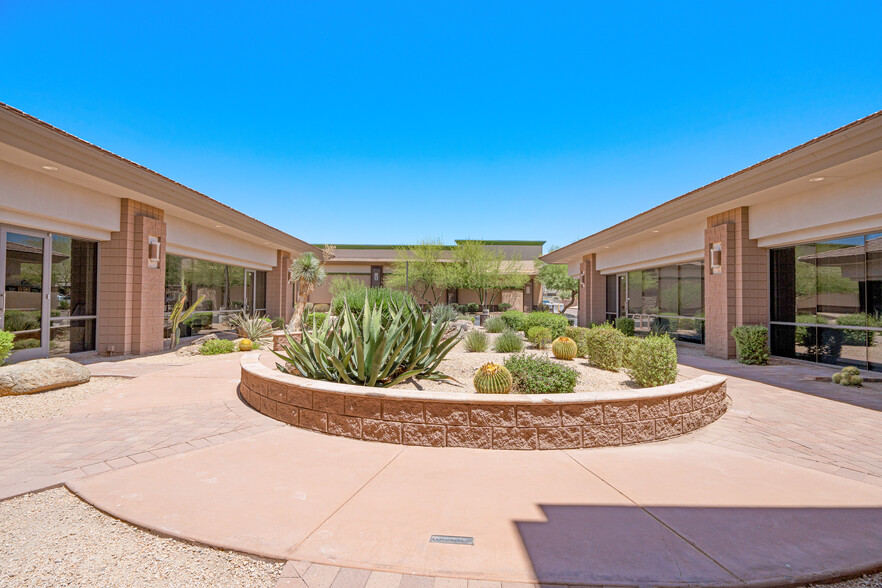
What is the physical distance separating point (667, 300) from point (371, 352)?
1389cm

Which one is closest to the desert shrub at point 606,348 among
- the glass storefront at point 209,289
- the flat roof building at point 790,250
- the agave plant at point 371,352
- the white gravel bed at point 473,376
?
the white gravel bed at point 473,376

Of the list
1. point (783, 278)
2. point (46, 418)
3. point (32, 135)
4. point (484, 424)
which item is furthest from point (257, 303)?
point (783, 278)

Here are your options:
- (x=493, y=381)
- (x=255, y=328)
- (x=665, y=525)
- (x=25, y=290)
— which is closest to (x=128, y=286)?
(x=25, y=290)

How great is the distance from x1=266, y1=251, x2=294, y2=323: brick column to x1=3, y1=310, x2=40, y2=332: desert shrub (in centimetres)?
1237

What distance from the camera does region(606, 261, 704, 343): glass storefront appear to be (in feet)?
46.4

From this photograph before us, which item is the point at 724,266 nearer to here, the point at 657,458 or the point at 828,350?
the point at 828,350

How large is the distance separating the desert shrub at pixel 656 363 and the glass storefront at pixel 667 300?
29.1 feet

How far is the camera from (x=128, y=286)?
10.7m

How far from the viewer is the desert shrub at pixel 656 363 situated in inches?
242

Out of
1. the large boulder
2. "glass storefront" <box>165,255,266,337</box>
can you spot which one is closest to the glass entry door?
the large boulder

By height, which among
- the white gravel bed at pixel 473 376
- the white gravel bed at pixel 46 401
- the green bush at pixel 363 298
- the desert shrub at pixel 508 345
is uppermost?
the green bush at pixel 363 298

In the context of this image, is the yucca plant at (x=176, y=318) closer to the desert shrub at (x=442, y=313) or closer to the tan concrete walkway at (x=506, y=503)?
the desert shrub at (x=442, y=313)

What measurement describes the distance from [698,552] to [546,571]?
978mm

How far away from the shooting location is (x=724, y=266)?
37.8 feet
